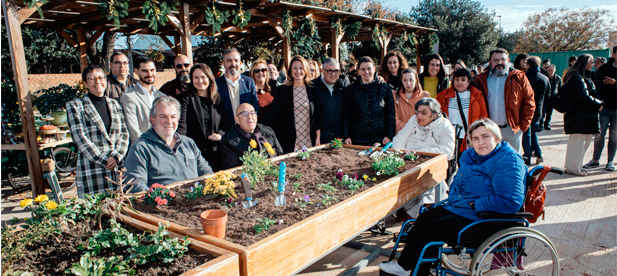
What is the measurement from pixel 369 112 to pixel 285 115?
88 centimetres

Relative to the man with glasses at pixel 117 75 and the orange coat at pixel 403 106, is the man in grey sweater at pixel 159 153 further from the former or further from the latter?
the orange coat at pixel 403 106

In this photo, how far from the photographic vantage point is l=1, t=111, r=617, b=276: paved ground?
2869 mm

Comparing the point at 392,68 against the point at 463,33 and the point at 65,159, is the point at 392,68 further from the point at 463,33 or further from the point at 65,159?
the point at 463,33

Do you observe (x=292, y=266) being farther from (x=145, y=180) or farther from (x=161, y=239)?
(x=145, y=180)

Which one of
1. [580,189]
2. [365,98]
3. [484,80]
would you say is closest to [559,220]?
[580,189]

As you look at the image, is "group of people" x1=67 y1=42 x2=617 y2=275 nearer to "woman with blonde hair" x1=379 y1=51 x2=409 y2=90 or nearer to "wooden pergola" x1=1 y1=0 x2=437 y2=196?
"woman with blonde hair" x1=379 y1=51 x2=409 y2=90

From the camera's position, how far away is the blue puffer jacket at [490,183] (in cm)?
228

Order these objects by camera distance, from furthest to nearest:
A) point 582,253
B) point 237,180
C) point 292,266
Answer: point 582,253
point 237,180
point 292,266

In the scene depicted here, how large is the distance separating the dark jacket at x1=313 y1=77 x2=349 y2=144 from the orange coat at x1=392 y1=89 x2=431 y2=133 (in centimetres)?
60

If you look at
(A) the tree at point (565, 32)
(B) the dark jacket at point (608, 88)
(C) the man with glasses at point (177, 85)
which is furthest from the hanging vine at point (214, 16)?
(A) the tree at point (565, 32)

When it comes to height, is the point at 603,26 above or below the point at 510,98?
above

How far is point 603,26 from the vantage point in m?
29.7

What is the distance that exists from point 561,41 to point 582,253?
35.2m

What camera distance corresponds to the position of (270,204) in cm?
216
